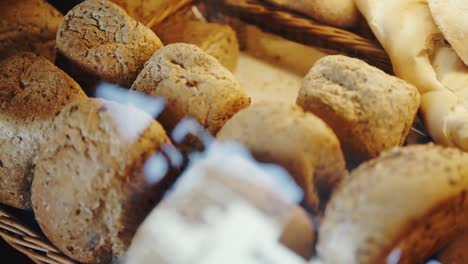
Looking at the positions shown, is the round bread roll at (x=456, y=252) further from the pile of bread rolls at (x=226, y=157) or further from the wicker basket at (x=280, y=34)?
the wicker basket at (x=280, y=34)

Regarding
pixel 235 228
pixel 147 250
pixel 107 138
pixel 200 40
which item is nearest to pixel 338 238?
pixel 235 228

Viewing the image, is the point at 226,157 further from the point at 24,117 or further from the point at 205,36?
the point at 205,36

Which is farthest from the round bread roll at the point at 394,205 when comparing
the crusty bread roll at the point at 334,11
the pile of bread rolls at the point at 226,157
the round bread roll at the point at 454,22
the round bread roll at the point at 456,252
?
the crusty bread roll at the point at 334,11

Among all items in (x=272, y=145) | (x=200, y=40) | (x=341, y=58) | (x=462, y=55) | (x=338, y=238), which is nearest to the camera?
(x=338, y=238)

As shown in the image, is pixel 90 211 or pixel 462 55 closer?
pixel 90 211

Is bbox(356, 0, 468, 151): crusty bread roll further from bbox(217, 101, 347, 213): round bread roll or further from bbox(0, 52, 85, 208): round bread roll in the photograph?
bbox(0, 52, 85, 208): round bread roll

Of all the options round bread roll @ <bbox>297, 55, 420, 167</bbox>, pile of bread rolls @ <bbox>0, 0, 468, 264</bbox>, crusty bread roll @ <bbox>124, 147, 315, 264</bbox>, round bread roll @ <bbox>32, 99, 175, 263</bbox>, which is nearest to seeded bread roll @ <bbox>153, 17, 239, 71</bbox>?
pile of bread rolls @ <bbox>0, 0, 468, 264</bbox>

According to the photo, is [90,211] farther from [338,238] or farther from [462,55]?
[462,55]
